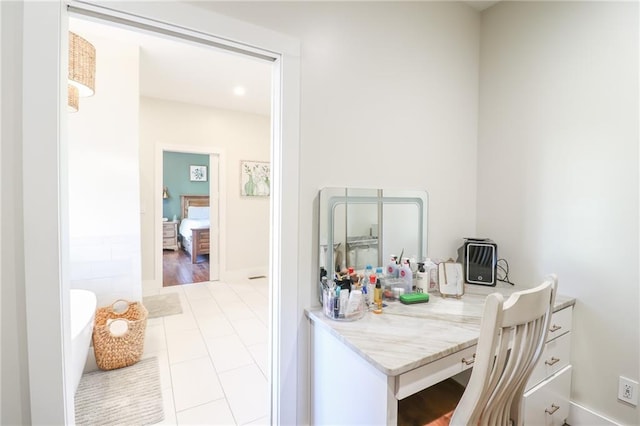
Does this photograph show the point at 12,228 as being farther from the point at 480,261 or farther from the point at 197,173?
the point at 197,173

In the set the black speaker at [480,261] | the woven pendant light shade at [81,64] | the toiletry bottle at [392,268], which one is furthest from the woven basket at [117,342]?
the black speaker at [480,261]

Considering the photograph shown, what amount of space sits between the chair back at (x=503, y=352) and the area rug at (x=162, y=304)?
326cm

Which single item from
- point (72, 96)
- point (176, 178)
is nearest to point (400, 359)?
point (72, 96)

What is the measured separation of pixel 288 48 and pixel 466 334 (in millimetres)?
1529

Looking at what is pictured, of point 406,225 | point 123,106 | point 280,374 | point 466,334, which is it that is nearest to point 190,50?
point 123,106

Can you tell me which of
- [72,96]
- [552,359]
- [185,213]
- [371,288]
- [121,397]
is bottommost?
[121,397]

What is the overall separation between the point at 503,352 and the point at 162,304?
376 cm

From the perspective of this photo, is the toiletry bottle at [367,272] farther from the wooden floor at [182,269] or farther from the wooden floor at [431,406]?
the wooden floor at [182,269]

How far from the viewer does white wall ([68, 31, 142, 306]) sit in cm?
253

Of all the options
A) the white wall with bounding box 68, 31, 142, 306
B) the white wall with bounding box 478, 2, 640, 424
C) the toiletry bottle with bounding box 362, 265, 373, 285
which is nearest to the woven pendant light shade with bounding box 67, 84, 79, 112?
the white wall with bounding box 68, 31, 142, 306

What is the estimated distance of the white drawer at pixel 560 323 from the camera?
157 centimetres

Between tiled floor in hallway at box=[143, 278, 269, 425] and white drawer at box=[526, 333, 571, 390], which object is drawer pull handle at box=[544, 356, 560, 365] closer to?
white drawer at box=[526, 333, 571, 390]

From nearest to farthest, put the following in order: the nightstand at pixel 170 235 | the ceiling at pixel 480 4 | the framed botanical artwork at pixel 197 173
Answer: the ceiling at pixel 480 4 < the nightstand at pixel 170 235 < the framed botanical artwork at pixel 197 173

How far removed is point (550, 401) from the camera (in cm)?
157
